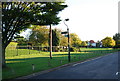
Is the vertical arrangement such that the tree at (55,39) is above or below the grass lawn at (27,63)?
above

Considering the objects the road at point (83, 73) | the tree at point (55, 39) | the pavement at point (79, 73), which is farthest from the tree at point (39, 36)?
the road at point (83, 73)

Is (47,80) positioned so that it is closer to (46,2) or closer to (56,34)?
(46,2)

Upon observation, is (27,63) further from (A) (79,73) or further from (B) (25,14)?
(A) (79,73)

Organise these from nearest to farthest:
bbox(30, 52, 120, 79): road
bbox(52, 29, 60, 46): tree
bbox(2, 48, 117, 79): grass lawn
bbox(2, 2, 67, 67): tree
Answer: bbox(30, 52, 120, 79): road
bbox(2, 48, 117, 79): grass lawn
bbox(2, 2, 67, 67): tree
bbox(52, 29, 60, 46): tree

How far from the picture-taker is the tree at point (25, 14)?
48.1 feet

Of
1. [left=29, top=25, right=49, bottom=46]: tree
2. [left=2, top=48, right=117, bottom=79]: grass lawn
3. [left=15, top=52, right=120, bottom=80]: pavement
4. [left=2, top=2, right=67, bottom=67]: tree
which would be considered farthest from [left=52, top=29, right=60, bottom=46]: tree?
[left=15, top=52, right=120, bottom=80]: pavement

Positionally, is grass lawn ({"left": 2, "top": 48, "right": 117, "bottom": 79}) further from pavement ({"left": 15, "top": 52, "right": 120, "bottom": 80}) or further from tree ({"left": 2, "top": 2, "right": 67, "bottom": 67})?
tree ({"left": 2, "top": 2, "right": 67, "bottom": 67})

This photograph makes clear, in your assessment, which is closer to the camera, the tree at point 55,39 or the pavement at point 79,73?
the pavement at point 79,73

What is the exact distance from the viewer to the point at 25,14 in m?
14.8

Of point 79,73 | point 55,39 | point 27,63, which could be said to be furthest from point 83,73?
point 55,39

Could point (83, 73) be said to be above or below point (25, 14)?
below

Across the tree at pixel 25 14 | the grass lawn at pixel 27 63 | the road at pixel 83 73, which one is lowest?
the road at pixel 83 73

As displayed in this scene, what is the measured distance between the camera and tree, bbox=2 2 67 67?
577 inches

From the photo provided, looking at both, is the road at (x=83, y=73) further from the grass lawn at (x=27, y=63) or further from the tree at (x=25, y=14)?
the tree at (x=25, y=14)
